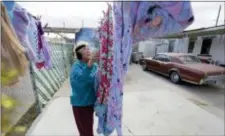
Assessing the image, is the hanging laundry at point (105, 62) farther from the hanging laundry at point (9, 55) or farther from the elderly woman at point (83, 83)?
the hanging laundry at point (9, 55)

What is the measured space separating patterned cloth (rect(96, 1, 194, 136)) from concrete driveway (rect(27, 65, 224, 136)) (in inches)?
77.4

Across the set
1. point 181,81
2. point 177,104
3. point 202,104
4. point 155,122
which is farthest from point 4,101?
point 181,81

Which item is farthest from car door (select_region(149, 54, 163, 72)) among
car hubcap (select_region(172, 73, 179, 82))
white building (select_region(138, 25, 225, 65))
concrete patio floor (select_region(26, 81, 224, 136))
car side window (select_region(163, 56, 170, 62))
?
concrete patio floor (select_region(26, 81, 224, 136))

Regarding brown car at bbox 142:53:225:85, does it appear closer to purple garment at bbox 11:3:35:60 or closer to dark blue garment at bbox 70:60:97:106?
dark blue garment at bbox 70:60:97:106

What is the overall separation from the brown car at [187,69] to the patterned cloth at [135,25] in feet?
18.8

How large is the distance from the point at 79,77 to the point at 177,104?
11.8ft

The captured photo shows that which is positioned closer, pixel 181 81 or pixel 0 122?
pixel 0 122

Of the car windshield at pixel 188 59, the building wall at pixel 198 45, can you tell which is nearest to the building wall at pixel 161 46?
the building wall at pixel 198 45

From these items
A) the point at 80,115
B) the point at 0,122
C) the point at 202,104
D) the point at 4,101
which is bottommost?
the point at 202,104

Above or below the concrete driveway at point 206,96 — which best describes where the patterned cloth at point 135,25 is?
above

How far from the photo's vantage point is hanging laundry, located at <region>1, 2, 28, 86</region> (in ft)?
3.05

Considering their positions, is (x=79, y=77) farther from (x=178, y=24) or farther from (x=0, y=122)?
(x=178, y=24)

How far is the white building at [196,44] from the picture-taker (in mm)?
10812

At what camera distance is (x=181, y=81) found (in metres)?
7.44
